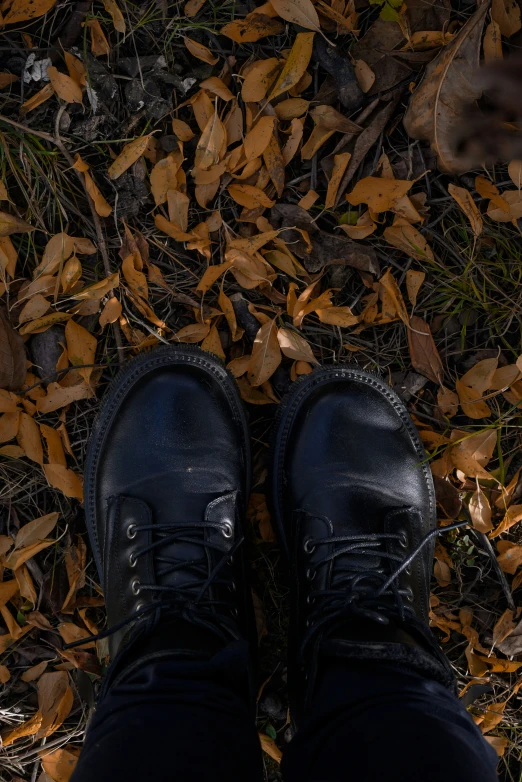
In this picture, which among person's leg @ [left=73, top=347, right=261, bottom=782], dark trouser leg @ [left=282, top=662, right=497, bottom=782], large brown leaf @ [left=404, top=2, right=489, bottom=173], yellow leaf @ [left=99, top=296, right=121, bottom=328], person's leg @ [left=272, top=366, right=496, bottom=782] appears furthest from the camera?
yellow leaf @ [left=99, top=296, right=121, bottom=328]

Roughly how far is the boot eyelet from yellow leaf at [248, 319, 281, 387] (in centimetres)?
32

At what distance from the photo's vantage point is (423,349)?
138cm

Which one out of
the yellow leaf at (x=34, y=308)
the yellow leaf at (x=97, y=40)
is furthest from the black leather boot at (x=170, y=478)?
the yellow leaf at (x=97, y=40)

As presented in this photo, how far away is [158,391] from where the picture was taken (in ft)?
4.47

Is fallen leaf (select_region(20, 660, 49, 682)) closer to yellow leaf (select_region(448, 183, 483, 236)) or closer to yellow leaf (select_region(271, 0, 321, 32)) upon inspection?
yellow leaf (select_region(448, 183, 483, 236))

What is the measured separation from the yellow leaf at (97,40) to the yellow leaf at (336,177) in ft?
1.84

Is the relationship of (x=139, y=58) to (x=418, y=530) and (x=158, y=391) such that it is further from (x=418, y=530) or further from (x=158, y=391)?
→ (x=418, y=530)

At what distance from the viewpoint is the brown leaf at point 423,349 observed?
1381 millimetres

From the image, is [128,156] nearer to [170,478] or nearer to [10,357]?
[10,357]

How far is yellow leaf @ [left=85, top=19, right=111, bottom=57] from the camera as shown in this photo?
4.39 feet

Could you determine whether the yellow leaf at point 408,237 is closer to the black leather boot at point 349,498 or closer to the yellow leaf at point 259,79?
the black leather boot at point 349,498

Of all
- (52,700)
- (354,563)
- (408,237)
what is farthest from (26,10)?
(52,700)

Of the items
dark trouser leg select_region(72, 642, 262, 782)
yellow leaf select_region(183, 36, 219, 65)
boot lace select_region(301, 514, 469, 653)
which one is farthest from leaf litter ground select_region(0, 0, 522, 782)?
dark trouser leg select_region(72, 642, 262, 782)

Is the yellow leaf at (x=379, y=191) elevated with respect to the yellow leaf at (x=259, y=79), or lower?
lower
